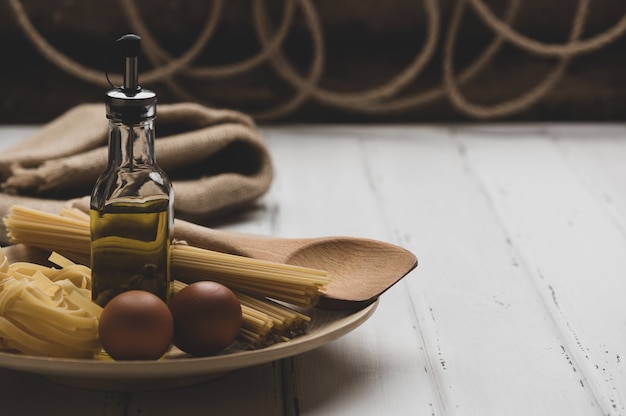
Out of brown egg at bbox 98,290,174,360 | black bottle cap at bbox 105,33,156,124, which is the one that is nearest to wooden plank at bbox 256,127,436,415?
brown egg at bbox 98,290,174,360

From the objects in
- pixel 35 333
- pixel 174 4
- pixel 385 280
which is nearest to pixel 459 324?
pixel 385 280

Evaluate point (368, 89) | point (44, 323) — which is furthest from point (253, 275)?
point (368, 89)

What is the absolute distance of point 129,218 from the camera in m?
0.76

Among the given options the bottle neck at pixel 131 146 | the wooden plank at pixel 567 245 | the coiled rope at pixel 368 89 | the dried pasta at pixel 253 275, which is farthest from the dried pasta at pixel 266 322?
the coiled rope at pixel 368 89

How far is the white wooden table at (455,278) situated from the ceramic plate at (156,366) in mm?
17

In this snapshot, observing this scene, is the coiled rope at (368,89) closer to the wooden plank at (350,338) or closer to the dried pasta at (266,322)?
the wooden plank at (350,338)

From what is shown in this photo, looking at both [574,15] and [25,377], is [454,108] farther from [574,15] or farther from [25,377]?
[25,377]

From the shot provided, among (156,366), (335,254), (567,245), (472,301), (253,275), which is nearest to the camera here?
(156,366)

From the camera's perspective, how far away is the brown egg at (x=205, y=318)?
0.73 metres

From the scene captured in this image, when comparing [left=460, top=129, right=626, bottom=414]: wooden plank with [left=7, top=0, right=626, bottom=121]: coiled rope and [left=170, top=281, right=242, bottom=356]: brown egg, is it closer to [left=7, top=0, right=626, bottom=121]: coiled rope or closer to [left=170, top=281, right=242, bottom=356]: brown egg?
[left=7, top=0, right=626, bottom=121]: coiled rope

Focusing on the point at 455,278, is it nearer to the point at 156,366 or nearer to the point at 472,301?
the point at 472,301

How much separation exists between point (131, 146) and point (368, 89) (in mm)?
1272

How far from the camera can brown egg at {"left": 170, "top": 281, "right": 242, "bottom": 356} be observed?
0.73 meters

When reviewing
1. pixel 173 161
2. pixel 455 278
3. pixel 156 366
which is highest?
pixel 173 161
